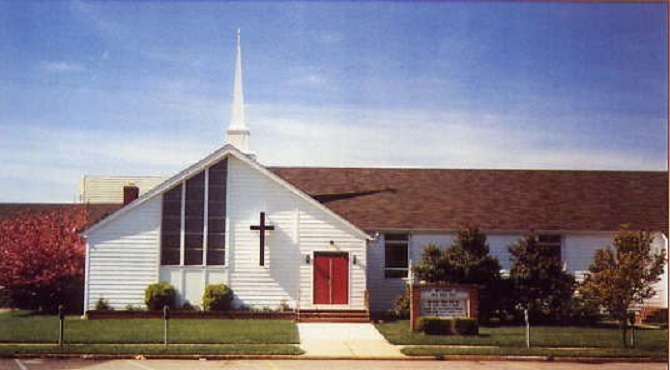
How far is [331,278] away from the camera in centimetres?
2536

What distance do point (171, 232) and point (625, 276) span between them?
1473 cm

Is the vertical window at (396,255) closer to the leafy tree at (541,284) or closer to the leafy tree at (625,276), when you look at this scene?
the leafy tree at (541,284)

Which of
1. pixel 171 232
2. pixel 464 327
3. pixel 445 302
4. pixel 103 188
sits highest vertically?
pixel 103 188

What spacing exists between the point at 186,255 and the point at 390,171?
10.4 meters

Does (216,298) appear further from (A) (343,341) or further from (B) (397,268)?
(B) (397,268)

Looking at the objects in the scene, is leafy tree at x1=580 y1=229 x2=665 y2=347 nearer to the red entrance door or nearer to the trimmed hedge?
the trimmed hedge

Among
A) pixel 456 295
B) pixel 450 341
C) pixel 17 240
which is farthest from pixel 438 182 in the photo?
pixel 17 240

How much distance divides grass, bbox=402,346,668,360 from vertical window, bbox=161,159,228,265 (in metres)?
10.1

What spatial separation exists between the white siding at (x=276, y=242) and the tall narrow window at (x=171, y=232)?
178 centimetres

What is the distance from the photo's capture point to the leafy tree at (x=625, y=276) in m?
17.7

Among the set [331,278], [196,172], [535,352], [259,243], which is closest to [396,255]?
[331,278]

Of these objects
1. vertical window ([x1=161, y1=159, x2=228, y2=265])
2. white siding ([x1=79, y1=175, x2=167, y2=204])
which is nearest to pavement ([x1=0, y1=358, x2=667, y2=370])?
vertical window ([x1=161, y1=159, x2=228, y2=265])

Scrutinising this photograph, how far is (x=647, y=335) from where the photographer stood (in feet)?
68.3

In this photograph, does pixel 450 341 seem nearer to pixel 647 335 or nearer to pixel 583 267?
pixel 647 335
